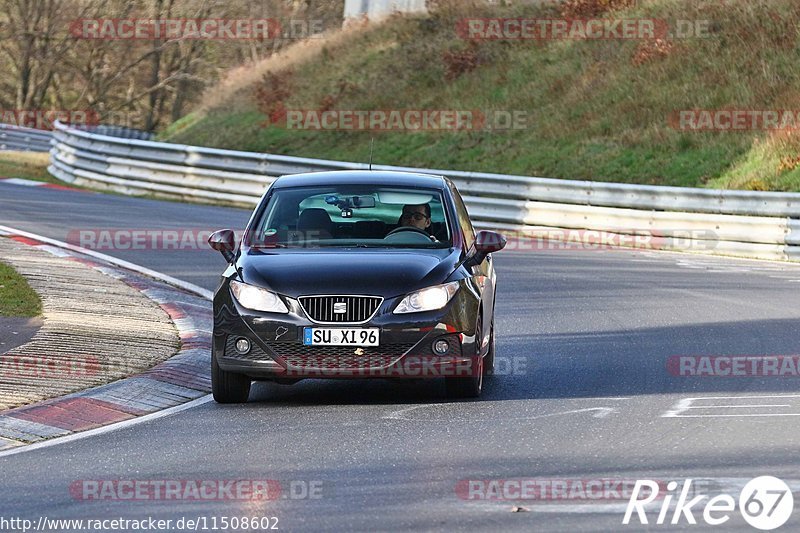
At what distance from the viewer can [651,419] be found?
948 centimetres

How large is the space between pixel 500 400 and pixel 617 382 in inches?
46.4

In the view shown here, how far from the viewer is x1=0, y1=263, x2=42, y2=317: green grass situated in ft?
44.7

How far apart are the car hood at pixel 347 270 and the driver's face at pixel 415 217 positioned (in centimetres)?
49

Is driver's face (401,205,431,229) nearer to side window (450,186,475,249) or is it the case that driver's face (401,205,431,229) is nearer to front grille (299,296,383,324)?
side window (450,186,475,249)

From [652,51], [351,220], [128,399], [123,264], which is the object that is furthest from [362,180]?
[652,51]

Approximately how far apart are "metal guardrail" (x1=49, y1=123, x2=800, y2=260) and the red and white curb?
10.8 m

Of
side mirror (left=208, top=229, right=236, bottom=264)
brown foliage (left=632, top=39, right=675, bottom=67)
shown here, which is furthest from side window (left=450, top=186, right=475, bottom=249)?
brown foliage (left=632, top=39, right=675, bottom=67)

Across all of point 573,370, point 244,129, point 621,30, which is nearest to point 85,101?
point 244,129

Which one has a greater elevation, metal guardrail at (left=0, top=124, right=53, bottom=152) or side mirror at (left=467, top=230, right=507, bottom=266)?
side mirror at (left=467, top=230, right=507, bottom=266)

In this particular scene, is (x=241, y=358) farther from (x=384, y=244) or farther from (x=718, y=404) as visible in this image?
(x=718, y=404)

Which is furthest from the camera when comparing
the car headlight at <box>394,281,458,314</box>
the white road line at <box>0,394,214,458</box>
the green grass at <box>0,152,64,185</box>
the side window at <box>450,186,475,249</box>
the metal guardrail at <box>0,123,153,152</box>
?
the metal guardrail at <box>0,123,153,152</box>

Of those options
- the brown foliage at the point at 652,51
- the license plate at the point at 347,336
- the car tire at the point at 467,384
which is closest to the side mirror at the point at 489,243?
the car tire at the point at 467,384

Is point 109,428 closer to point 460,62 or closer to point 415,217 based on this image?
point 415,217

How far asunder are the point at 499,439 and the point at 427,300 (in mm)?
1510
